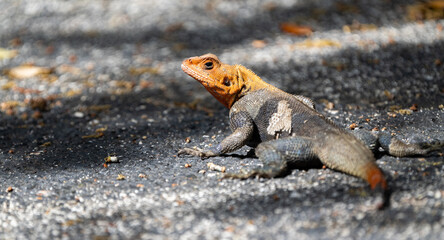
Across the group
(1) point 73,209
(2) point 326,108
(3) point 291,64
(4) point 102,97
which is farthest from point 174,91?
(1) point 73,209

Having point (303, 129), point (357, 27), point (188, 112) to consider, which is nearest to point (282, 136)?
point (303, 129)

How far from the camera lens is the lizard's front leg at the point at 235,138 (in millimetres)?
4133

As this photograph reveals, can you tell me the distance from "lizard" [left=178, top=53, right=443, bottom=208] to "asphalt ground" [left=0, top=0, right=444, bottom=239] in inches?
3.9

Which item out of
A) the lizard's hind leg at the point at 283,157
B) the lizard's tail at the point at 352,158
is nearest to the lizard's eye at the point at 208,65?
the lizard's hind leg at the point at 283,157

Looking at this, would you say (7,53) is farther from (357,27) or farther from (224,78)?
(357,27)

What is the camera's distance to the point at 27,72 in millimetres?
7441

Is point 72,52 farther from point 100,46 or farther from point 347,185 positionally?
point 347,185

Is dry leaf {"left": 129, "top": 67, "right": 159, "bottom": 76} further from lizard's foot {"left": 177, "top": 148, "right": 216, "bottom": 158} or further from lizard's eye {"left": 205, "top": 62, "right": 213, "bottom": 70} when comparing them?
lizard's foot {"left": 177, "top": 148, "right": 216, "bottom": 158}

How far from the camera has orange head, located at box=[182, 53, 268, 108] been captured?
439cm

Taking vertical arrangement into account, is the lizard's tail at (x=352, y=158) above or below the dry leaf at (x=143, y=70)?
above

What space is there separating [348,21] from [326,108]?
3271 mm

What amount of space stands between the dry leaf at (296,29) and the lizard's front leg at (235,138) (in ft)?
13.3

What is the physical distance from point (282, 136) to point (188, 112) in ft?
6.56

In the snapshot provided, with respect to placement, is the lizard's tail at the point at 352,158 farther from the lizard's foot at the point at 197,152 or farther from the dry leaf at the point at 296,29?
the dry leaf at the point at 296,29
